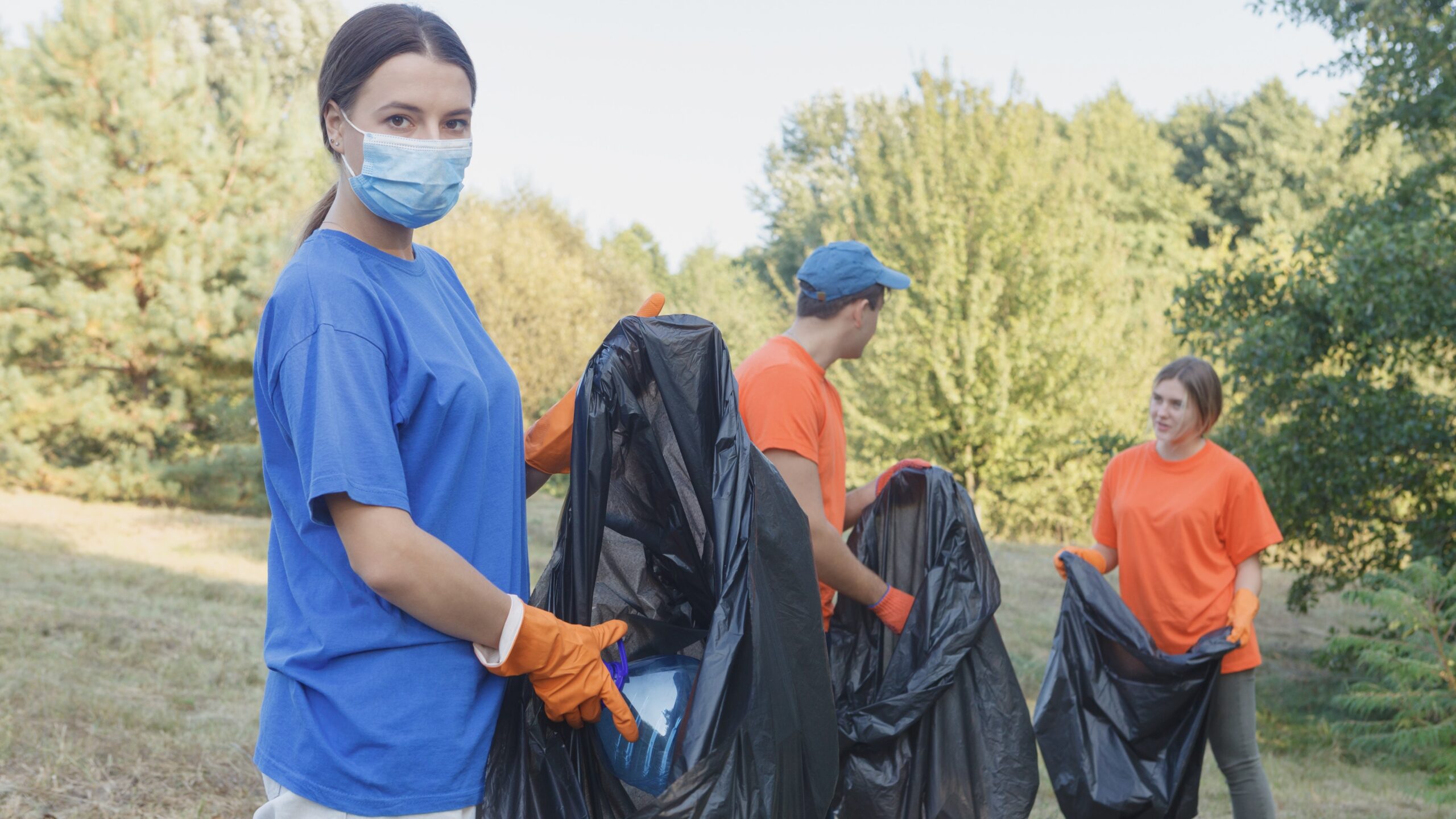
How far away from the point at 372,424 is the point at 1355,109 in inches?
337

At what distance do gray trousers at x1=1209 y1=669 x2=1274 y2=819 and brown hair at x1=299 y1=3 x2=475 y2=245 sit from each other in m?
3.37

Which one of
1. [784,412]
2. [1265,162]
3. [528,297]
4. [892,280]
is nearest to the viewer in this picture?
[784,412]

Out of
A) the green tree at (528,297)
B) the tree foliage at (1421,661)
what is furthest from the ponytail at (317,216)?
the green tree at (528,297)

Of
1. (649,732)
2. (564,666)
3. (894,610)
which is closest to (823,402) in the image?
(894,610)

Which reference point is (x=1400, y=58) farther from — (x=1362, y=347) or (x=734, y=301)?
(x=734, y=301)

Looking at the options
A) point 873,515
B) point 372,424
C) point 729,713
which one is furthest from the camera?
point 873,515

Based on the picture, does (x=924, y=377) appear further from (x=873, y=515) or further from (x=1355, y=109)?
(x=873, y=515)

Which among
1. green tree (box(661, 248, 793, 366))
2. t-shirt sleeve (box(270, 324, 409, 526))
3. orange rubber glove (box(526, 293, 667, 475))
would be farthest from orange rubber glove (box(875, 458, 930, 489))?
green tree (box(661, 248, 793, 366))

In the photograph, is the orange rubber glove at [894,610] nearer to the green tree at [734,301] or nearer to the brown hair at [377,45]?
the brown hair at [377,45]

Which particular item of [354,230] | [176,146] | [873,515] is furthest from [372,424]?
[176,146]

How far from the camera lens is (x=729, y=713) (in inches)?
67.6

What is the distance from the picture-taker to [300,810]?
1441 mm

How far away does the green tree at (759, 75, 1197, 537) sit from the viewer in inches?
674

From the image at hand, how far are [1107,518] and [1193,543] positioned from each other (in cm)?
43
